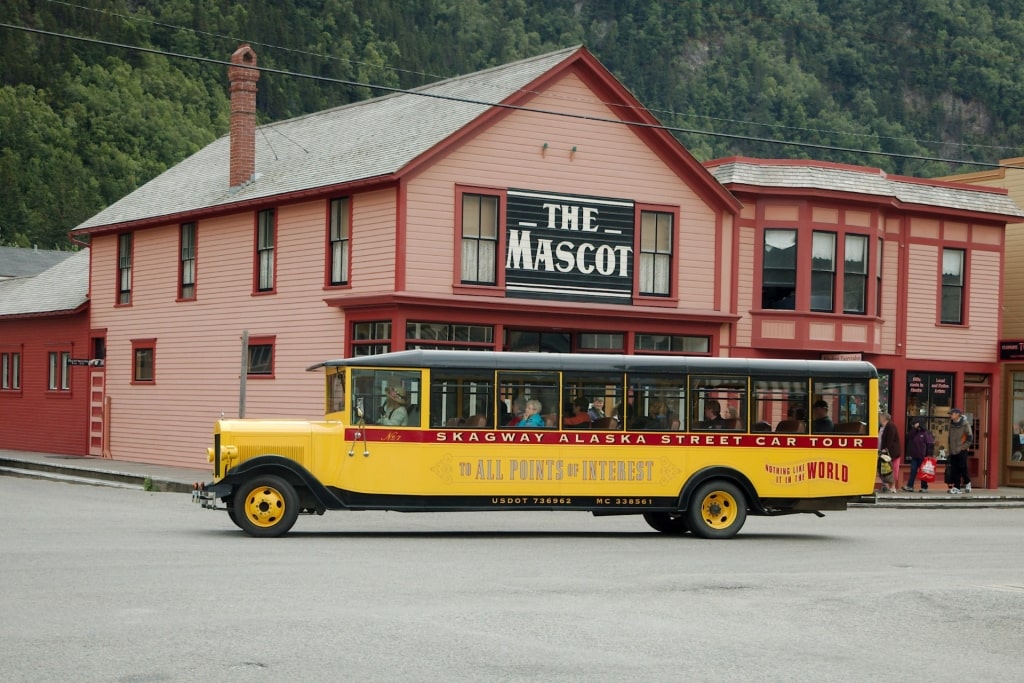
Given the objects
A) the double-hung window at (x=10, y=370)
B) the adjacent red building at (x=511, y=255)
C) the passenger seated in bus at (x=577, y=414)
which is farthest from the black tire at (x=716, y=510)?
the double-hung window at (x=10, y=370)

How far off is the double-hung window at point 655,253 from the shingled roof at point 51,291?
607 inches

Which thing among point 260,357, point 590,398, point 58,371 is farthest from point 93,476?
point 590,398

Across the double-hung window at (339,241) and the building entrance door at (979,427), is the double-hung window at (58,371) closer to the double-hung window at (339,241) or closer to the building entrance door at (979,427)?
the double-hung window at (339,241)

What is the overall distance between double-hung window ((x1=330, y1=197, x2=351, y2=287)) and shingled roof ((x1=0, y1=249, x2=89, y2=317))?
1091cm

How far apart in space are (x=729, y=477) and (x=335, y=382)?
533 centimetres

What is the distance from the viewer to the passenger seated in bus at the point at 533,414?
733 inches

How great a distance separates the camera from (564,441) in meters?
18.6

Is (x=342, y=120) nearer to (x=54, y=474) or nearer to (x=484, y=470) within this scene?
(x=54, y=474)

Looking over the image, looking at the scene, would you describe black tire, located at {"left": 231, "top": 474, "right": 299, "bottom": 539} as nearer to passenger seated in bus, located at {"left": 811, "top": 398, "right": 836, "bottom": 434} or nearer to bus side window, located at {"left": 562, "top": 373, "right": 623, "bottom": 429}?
bus side window, located at {"left": 562, "top": 373, "right": 623, "bottom": 429}

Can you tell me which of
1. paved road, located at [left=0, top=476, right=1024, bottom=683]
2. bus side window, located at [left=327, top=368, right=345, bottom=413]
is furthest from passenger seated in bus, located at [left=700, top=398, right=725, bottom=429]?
bus side window, located at [left=327, top=368, right=345, bottom=413]

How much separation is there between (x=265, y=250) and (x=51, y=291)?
12.6 m

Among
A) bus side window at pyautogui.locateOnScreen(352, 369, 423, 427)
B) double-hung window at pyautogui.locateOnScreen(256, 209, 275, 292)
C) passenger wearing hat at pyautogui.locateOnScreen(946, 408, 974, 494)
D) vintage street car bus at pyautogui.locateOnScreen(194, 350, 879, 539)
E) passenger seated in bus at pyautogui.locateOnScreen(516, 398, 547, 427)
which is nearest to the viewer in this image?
vintage street car bus at pyautogui.locateOnScreen(194, 350, 879, 539)

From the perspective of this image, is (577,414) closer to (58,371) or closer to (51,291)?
(58,371)

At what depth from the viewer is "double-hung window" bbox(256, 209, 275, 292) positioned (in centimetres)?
3070
